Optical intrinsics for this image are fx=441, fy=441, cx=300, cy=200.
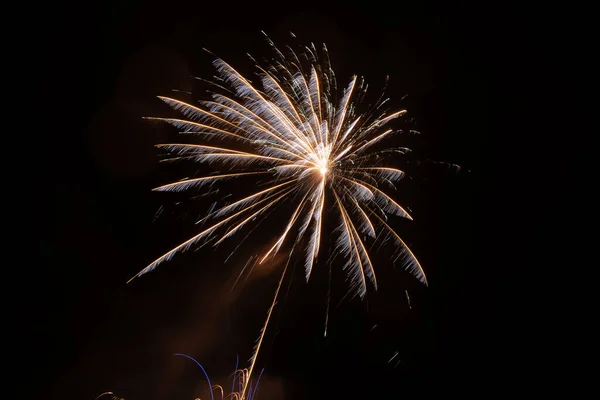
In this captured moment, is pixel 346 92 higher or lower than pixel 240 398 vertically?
higher

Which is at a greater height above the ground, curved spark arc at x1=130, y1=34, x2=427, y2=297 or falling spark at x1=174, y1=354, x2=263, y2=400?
curved spark arc at x1=130, y1=34, x2=427, y2=297

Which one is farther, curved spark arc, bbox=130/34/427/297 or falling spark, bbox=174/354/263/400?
falling spark, bbox=174/354/263/400

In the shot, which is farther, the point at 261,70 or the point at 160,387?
the point at 160,387

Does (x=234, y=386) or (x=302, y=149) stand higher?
(x=302, y=149)

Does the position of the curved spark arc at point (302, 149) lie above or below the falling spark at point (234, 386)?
above

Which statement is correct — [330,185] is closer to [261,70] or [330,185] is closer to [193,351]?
[261,70]

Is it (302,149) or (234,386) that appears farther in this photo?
(234,386)

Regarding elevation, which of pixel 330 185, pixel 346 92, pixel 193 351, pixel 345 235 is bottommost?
pixel 193 351

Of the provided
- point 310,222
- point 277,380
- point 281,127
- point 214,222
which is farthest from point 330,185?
point 277,380

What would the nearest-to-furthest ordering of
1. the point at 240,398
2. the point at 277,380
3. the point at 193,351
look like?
1. the point at 240,398
2. the point at 193,351
3. the point at 277,380

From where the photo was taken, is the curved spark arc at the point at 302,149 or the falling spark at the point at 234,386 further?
the falling spark at the point at 234,386

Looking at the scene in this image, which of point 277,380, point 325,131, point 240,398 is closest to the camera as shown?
point 325,131
